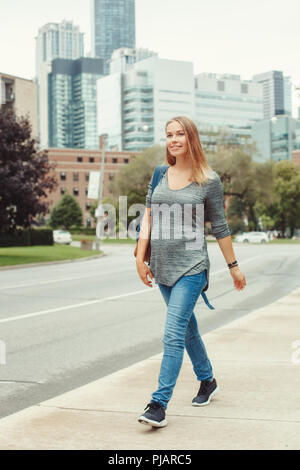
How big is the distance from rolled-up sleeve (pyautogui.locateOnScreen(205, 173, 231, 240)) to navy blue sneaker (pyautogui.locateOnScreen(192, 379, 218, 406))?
1148 mm

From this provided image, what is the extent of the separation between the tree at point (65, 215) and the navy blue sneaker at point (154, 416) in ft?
380

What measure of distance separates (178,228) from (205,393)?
4.35 ft

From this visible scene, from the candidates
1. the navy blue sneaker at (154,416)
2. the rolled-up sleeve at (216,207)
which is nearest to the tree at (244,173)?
the rolled-up sleeve at (216,207)

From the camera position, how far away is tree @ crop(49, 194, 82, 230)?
11975cm

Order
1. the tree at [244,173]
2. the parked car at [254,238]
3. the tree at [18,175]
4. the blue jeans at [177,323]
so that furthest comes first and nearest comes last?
1. the tree at [244,173]
2. the parked car at [254,238]
3. the tree at [18,175]
4. the blue jeans at [177,323]

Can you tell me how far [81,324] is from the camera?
34.1 feet

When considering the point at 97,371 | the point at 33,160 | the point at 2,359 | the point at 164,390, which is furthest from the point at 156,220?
the point at 33,160

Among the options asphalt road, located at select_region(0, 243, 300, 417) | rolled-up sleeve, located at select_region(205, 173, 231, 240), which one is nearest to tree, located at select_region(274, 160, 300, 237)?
asphalt road, located at select_region(0, 243, 300, 417)

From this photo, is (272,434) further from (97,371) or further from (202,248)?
(97,371)

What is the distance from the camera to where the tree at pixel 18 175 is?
3098 centimetres

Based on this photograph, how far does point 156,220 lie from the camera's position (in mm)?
4727

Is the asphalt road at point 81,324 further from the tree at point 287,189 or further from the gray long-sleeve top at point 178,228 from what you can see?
the tree at point 287,189
